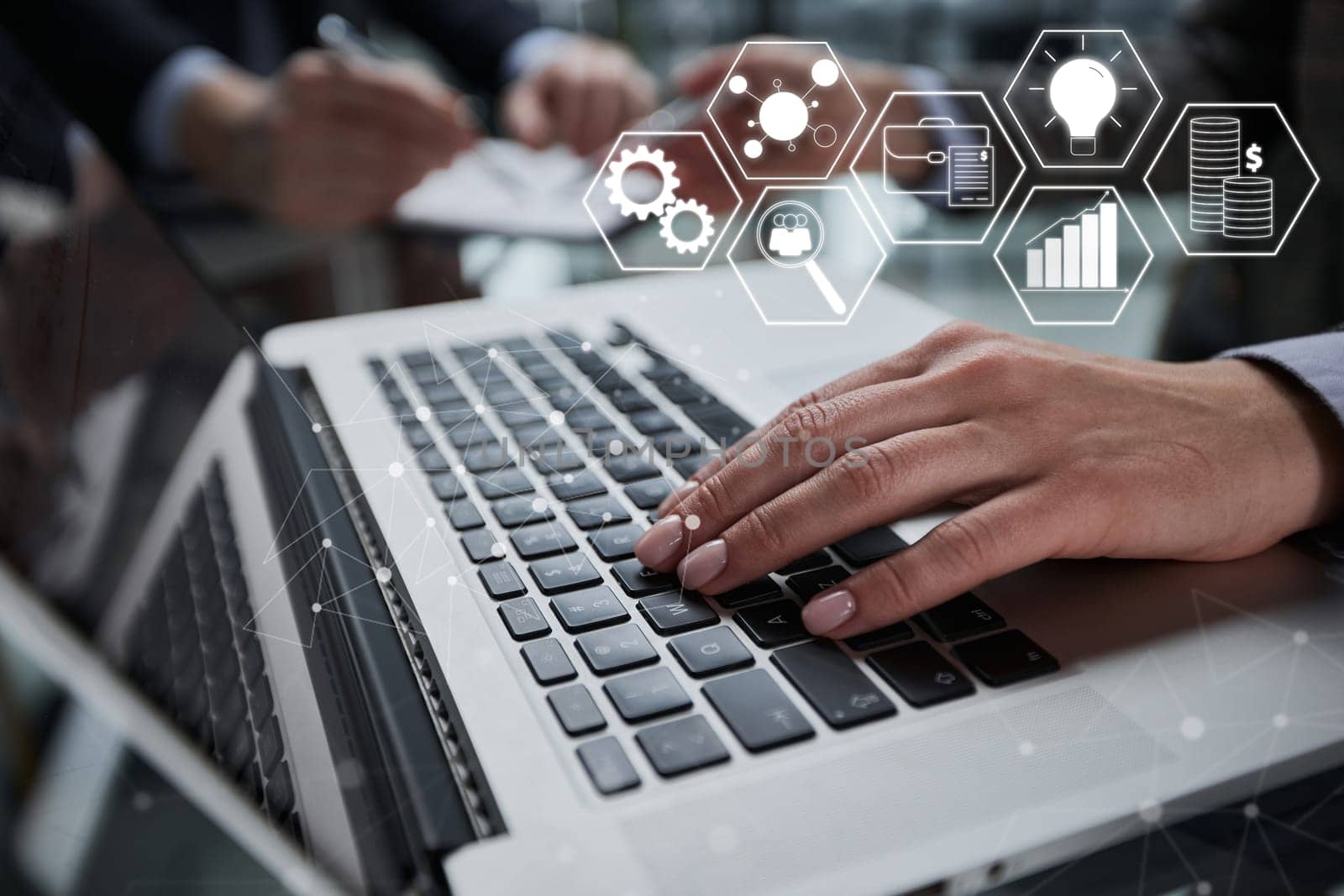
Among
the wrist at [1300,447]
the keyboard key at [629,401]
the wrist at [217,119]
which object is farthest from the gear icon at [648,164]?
the wrist at [217,119]

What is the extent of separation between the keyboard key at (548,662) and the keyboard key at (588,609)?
0.01m

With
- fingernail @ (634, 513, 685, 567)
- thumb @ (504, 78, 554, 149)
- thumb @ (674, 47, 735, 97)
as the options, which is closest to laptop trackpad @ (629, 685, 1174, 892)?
fingernail @ (634, 513, 685, 567)

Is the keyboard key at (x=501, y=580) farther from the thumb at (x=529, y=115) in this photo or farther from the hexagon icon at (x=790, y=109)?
the thumb at (x=529, y=115)

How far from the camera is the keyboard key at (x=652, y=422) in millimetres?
461

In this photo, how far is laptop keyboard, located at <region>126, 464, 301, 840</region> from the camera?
247 millimetres

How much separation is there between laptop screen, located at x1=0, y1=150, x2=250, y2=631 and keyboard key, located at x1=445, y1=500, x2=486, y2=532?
0.11m

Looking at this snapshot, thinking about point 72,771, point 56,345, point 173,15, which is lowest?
point 72,771

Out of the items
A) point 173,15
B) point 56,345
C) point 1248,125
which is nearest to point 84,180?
point 56,345

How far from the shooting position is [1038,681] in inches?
11.2

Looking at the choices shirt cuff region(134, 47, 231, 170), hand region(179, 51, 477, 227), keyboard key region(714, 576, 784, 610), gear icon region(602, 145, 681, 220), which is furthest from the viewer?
shirt cuff region(134, 47, 231, 170)

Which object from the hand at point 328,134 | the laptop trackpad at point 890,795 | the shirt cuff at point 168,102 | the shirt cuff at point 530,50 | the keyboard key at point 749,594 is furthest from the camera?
the shirt cuff at point 530,50

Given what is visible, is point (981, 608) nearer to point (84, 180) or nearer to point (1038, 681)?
point (1038, 681)

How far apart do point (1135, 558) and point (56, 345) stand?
0.41 m

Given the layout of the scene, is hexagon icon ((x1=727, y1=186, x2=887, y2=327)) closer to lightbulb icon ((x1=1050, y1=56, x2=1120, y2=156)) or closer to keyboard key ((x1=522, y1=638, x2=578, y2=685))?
lightbulb icon ((x1=1050, y1=56, x2=1120, y2=156))
